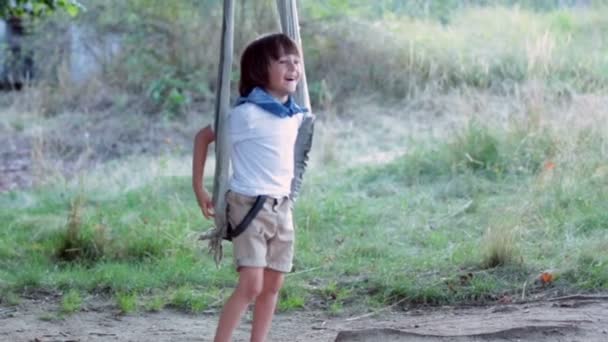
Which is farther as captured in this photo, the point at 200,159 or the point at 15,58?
the point at 15,58

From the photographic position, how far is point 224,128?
420 cm

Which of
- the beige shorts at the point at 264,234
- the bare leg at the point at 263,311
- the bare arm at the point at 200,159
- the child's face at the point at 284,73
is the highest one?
the child's face at the point at 284,73

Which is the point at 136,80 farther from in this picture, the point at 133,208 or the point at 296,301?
the point at 296,301

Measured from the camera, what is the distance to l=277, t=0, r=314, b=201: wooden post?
4348 millimetres

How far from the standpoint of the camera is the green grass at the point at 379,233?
6.07m

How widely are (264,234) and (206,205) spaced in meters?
0.31

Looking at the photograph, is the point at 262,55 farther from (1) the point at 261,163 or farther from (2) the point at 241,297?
(2) the point at 241,297

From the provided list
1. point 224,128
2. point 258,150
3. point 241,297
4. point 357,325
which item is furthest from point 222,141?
point 357,325

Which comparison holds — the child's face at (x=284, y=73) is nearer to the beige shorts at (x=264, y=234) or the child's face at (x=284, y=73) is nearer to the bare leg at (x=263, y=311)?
the beige shorts at (x=264, y=234)

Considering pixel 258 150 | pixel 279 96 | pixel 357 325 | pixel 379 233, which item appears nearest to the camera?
pixel 258 150

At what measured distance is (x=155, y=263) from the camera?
6570 millimetres

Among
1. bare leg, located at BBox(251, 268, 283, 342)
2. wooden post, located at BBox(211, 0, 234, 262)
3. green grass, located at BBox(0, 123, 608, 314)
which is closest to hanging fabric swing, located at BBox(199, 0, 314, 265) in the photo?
wooden post, located at BBox(211, 0, 234, 262)

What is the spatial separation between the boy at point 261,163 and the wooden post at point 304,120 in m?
0.07

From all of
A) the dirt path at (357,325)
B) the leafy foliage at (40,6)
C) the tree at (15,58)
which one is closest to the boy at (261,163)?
the dirt path at (357,325)
